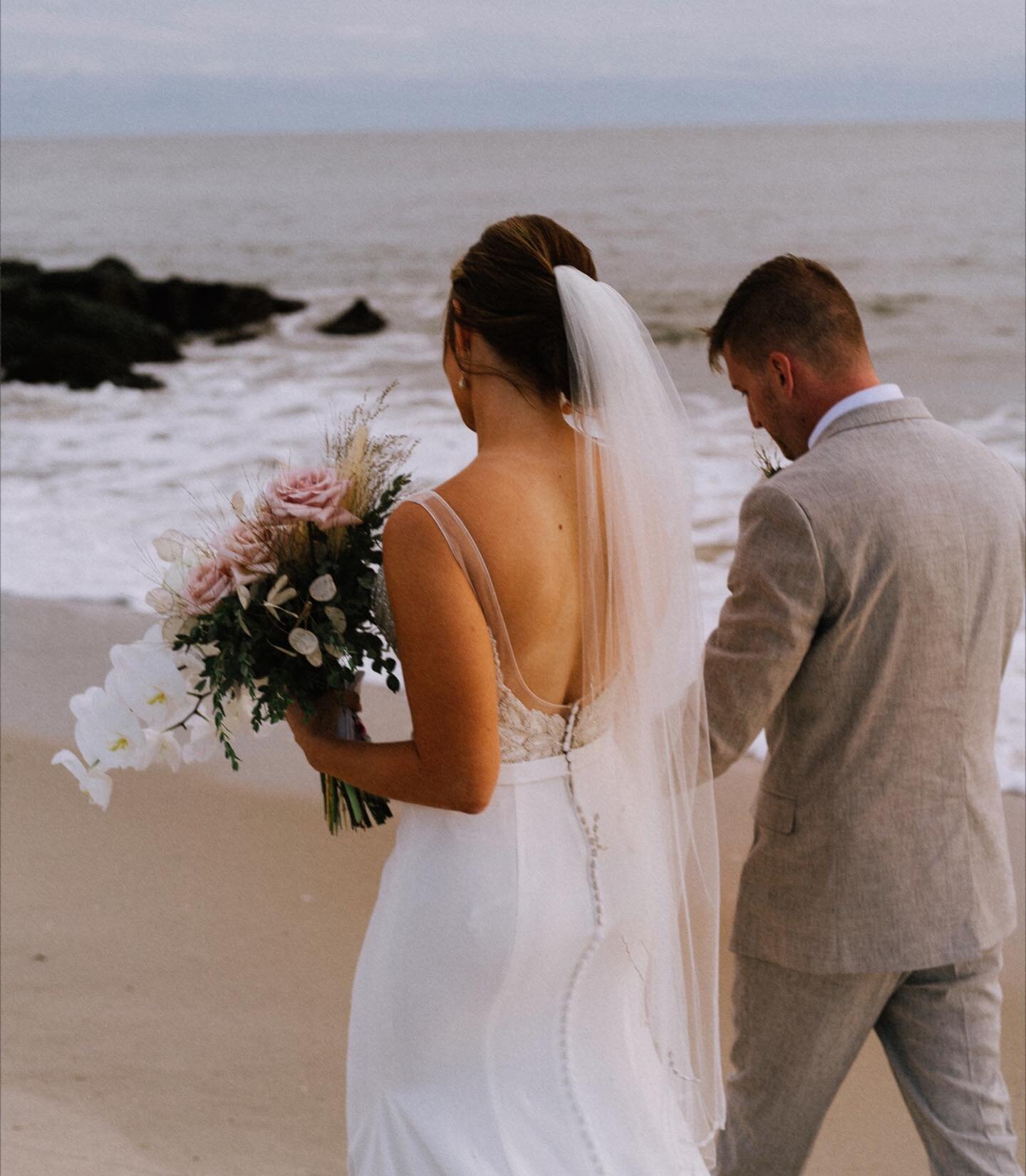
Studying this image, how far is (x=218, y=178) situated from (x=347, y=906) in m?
51.2

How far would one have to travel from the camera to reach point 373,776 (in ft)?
6.70

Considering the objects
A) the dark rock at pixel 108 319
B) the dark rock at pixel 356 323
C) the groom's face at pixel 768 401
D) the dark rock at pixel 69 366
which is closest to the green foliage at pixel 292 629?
the groom's face at pixel 768 401

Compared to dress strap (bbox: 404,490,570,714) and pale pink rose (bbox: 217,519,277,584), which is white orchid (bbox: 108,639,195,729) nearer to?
pale pink rose (bbox: 217,519,277,584)

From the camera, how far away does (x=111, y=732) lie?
7.13 ft

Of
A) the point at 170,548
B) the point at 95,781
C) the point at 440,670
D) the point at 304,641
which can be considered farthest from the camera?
the point at 95,781

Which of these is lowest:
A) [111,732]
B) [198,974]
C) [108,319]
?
[198,974]

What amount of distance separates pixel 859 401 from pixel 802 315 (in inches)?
7.8

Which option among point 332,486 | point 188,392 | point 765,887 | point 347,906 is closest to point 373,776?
point 332,486

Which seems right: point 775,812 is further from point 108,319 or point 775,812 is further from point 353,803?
point 108,319

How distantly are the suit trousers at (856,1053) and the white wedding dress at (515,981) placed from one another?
0.24m

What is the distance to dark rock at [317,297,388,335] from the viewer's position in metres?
23.7

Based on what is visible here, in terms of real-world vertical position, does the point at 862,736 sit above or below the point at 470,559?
below

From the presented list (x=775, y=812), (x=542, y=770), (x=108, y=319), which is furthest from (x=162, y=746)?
(x=108, y=319)

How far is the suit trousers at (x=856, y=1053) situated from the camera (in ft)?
7.32
